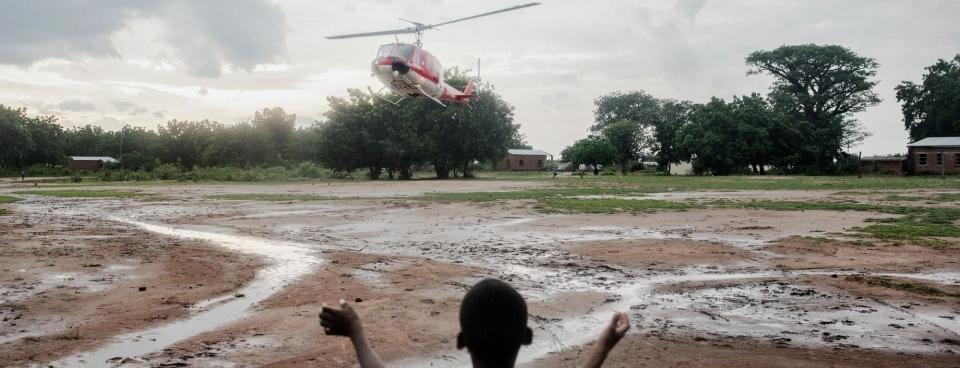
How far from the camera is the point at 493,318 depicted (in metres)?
2.29

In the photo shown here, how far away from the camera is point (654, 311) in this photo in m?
7.15

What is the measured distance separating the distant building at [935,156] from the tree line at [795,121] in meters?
5.47

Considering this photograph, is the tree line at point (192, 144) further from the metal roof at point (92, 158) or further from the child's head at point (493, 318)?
the child's head at point (493, 318)

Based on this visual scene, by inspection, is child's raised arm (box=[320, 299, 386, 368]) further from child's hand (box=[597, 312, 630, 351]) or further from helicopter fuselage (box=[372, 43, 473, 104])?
helicopter fuselage (box=[372, 43, 473, 104])

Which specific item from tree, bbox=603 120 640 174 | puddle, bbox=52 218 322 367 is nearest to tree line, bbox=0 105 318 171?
tree, bbox=603 120 640 174

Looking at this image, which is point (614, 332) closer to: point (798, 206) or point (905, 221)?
point (905, 221)

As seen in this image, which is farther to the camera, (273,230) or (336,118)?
(336,118)

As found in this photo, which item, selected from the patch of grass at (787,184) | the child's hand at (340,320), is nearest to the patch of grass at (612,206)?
the patch of grass at (787,184)

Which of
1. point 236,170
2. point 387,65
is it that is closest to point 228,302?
point 387,65

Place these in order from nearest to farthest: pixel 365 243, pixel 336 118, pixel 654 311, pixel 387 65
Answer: pixel 654 311 < pixel 365 243 < pixel 387 65 < pixel 336 118

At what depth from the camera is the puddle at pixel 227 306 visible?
18.0 ft

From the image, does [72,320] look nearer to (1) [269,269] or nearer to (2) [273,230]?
(1) [269,269]

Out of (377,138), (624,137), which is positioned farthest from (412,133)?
(624,137)

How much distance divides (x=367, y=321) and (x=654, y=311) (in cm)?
312
